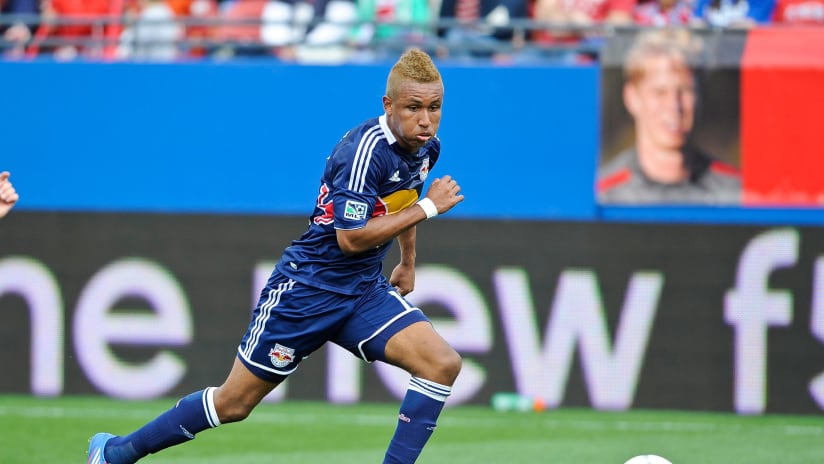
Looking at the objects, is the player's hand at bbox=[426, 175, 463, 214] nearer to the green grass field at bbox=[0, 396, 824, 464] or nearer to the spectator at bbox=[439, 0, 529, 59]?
the green grass field at bbox=[0, 396, 824, 464]

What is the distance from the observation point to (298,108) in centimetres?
998

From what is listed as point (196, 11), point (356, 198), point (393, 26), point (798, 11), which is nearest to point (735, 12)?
point (798, 11)

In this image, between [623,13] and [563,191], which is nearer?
[563,191]

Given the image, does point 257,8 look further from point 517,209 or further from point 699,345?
point 699,345

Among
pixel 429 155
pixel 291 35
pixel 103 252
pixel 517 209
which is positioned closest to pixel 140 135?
pixel 103 252

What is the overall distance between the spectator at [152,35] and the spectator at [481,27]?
2244 millimetres

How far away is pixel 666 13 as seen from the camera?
10.5 m

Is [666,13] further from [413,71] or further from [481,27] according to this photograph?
[413,71]

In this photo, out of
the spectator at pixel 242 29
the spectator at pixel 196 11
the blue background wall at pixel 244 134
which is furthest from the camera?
the spectator at pixel 196 11

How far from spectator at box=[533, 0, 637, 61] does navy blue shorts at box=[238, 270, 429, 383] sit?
479cm

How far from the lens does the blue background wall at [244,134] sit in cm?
988

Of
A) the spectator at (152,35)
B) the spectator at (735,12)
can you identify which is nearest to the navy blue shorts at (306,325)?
the spectator at (152,35)

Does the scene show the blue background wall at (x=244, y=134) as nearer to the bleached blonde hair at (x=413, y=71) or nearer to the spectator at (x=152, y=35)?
the spectator at (x=152, y=35)

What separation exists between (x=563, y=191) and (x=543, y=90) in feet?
2.67
